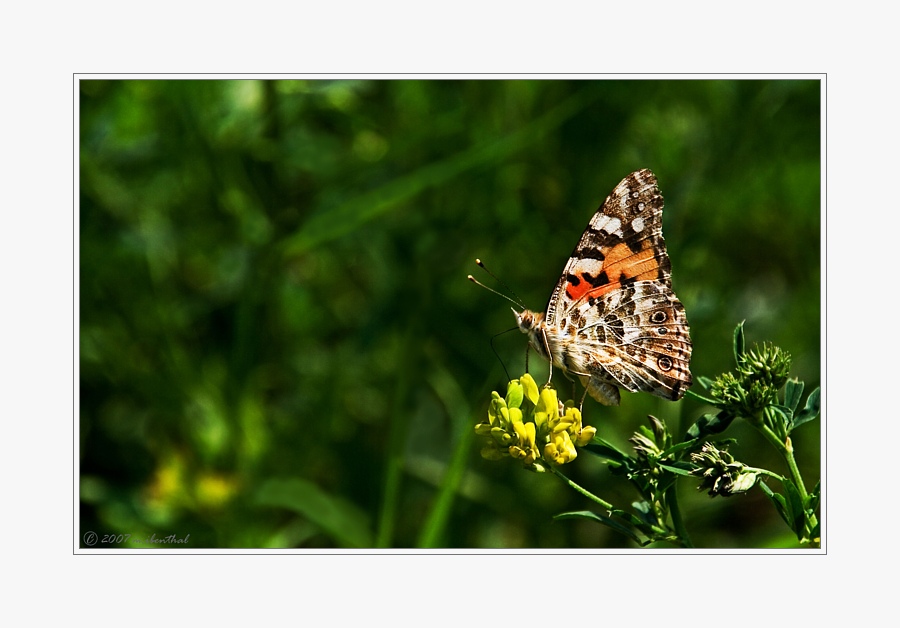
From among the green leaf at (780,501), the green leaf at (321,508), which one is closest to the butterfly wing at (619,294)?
the green leaf at (780,501)

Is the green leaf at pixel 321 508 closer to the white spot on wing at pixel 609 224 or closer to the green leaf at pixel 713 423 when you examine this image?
the white spot on wing at pixel 609 224

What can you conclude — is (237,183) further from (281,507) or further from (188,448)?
(281,507)

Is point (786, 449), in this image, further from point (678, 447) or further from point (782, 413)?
point (678, 447)

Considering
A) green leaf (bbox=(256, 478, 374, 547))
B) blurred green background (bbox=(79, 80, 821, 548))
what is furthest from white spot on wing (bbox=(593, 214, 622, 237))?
green leaf (bbox=(256, 478, 374, 547))

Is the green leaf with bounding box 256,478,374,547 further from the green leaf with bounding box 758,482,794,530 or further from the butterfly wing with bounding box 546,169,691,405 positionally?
the green leaf with bounding box 758,482,794,530

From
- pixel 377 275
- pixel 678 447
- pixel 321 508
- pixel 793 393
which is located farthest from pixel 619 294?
pixel 377 275
